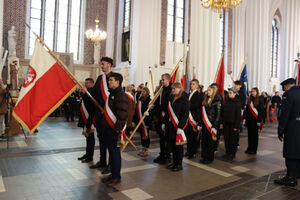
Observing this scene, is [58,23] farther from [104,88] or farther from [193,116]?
[104,88]

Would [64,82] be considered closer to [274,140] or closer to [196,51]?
[274,140]

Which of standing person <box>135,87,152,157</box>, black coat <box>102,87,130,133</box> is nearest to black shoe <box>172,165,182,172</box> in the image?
standing person <box>135,87,152,157</box>

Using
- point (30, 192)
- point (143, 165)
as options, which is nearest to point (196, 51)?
point (143, 165)

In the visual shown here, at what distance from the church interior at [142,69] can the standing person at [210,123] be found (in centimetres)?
24

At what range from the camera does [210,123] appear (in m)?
5.14

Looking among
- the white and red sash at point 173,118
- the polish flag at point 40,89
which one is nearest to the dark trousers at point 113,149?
the polish flag at point 40,89

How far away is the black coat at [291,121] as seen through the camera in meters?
3.97

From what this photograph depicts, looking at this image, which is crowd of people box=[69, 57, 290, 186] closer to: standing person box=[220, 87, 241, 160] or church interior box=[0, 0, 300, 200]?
standing person box=[220, 87, 241, 160]

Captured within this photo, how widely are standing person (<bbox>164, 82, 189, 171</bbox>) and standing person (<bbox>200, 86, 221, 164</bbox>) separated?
→ 2.81 ft

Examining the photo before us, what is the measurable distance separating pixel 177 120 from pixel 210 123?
3.21 feet

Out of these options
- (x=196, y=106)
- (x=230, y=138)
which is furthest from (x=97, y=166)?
(x=230, y=138)

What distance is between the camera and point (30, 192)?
131 inches

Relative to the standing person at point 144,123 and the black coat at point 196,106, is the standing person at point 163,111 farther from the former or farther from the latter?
the black coat at point 196,106

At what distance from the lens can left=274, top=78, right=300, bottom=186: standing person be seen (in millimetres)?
3971
